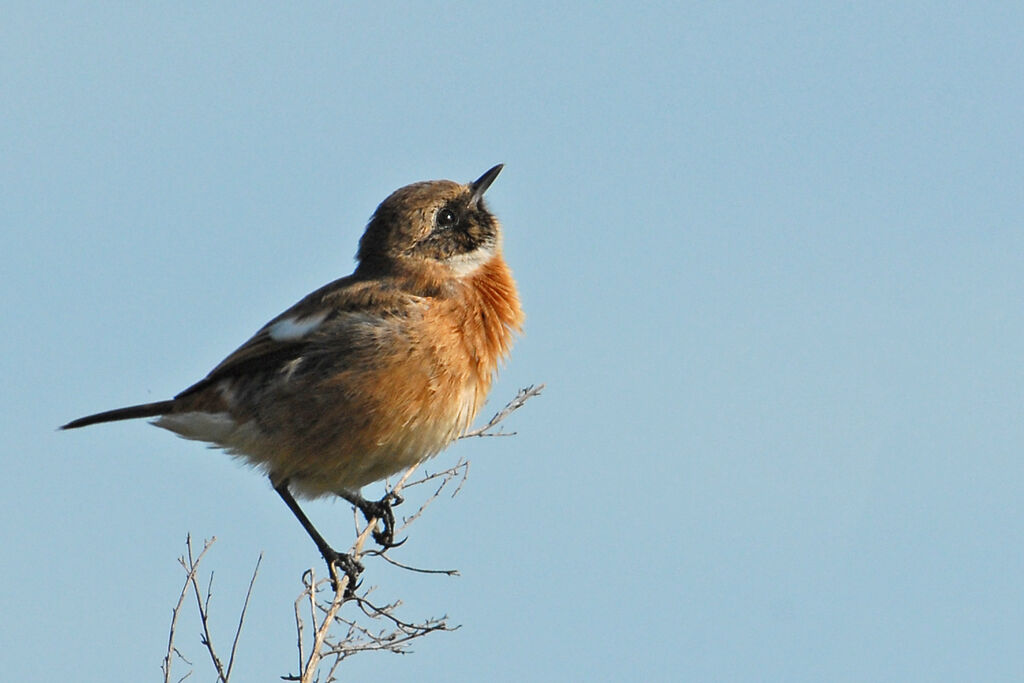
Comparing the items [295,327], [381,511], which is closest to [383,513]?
[381,511]

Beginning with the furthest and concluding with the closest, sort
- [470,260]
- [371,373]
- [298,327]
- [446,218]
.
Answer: [446,218] < [470,260] < [298,327] < [371,373]

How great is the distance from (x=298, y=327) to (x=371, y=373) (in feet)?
2.72

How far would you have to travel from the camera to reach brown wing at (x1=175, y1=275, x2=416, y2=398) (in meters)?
8.66

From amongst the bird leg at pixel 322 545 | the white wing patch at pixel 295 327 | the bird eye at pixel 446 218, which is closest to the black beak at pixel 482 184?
the bird eye at pixel 446 218

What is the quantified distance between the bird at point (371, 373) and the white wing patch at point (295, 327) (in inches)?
0.4

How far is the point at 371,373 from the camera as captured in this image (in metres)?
8.29

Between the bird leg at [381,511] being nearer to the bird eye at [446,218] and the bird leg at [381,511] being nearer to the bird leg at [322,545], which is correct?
the bird leg at [322,545]

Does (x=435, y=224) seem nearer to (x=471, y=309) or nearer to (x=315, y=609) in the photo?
(x=471, y=309)

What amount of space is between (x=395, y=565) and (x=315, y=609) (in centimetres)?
116

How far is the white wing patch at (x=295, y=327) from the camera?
8.74m

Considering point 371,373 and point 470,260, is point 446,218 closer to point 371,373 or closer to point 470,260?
point 470,260

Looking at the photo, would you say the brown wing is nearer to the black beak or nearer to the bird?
the bird

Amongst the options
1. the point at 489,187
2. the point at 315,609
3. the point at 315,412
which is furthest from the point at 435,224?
the point at 315,609

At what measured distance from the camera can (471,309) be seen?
8.67 meters
